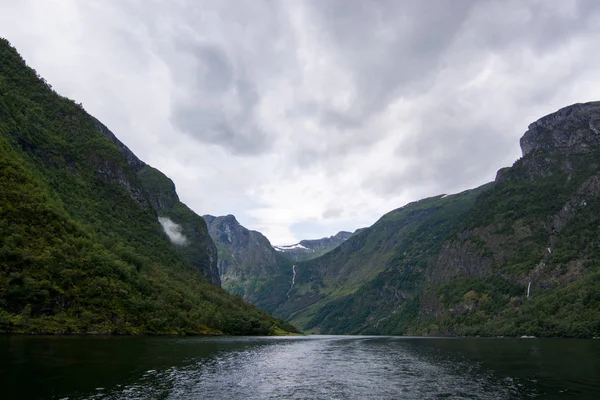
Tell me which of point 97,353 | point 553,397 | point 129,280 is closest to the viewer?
point 553,397

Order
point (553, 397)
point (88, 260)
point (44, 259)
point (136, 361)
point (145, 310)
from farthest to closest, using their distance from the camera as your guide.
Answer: point (145, 310), point (88, 260), point (44, 259), point (136, 361), point (553, 397)

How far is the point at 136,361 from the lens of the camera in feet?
206

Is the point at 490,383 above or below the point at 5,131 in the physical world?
below

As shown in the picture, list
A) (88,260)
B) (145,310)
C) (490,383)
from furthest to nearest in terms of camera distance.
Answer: (145,310) < (88,260) < (490,383)

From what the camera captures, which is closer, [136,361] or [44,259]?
[136,361]

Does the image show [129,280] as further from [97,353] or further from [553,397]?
[553,397]

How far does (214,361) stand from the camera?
72.0 meters

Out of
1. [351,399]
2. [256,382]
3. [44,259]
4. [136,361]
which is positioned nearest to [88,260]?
[44,259]

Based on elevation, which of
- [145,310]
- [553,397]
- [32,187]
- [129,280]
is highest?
[32,187]

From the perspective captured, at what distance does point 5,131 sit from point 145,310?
370ft

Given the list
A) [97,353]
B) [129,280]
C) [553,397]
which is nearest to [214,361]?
[97,353]

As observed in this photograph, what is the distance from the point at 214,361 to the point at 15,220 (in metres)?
91.2

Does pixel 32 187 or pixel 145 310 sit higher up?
pixel 32 187

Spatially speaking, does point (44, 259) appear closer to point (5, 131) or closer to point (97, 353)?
point (97, 353)
